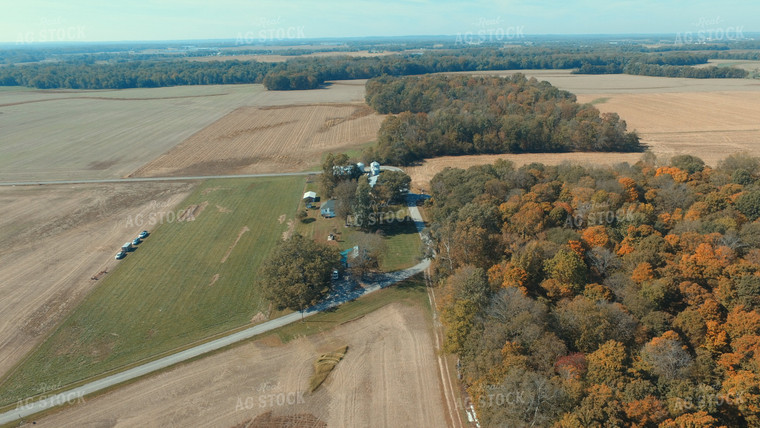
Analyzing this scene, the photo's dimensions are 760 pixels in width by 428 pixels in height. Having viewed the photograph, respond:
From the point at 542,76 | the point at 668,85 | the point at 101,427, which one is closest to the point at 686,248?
the point at 101,427

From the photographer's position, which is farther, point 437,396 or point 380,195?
point 380,195

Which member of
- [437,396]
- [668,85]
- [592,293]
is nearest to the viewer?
[437,396]

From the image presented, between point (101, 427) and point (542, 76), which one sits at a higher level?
point (542, 76)

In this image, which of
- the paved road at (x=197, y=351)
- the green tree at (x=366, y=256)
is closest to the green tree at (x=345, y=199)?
the green tree at (x=366, y=256)

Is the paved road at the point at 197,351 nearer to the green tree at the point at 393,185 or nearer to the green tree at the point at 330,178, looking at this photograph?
the green tree at the point at 393,185

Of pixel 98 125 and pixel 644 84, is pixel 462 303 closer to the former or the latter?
pixel 98 125

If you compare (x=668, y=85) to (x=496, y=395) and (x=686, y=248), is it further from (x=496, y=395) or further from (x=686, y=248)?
(x=496, y=395)

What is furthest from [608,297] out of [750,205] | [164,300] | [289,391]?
[164,300]

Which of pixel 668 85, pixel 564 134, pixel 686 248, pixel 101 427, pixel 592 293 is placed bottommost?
pixel 101 427
